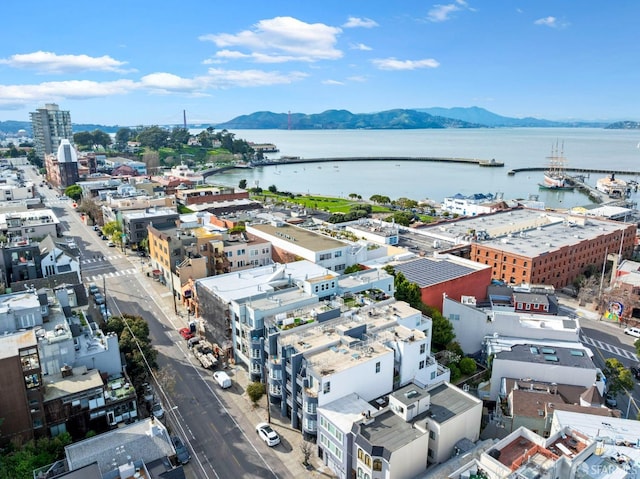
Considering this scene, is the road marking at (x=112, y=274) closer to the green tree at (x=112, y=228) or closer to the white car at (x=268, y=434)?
the green tree at (x=112, y=228)

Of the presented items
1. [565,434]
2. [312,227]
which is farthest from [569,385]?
[312,227]

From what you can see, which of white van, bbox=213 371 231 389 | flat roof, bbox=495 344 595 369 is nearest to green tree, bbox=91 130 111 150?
white van, bbox=213 371 231 389

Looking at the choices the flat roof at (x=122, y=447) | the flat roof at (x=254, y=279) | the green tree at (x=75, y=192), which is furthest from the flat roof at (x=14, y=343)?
the green tree at (x=75, y=192)

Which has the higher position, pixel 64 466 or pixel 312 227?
pixel 312 227

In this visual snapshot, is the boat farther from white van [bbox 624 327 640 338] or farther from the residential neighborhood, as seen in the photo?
white van [bbox 624 327 640 338]

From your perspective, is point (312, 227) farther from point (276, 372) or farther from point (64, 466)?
point (64, 466)

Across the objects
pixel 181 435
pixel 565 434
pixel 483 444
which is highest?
pixel 565 434
